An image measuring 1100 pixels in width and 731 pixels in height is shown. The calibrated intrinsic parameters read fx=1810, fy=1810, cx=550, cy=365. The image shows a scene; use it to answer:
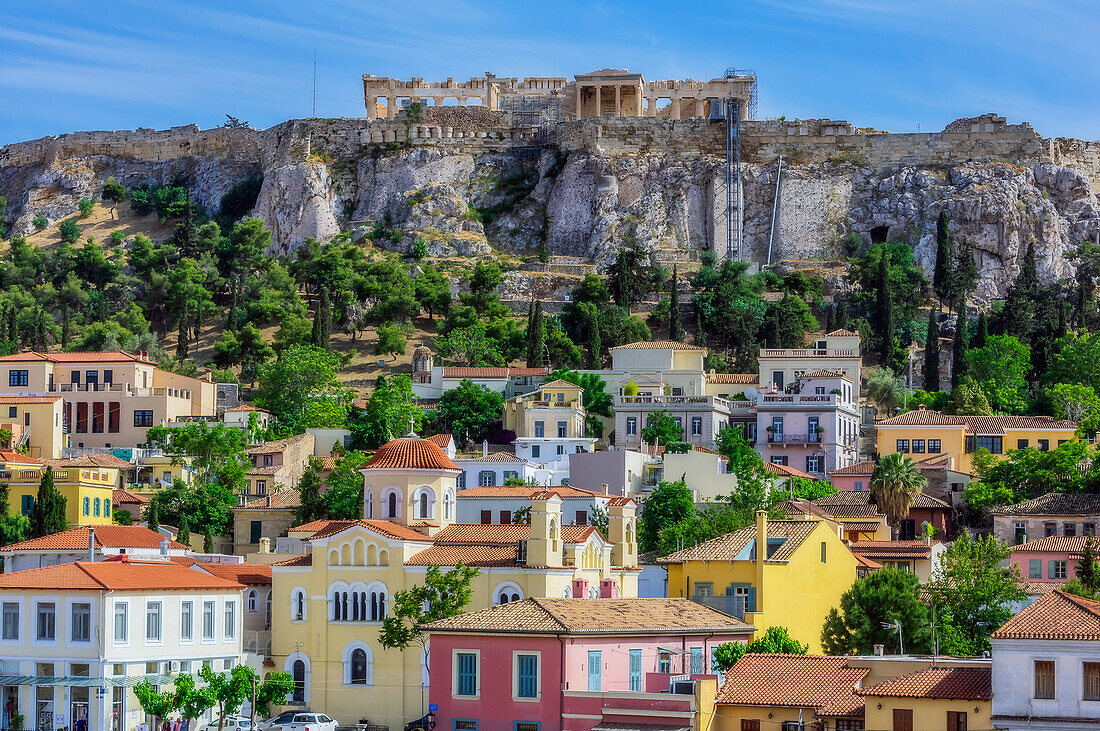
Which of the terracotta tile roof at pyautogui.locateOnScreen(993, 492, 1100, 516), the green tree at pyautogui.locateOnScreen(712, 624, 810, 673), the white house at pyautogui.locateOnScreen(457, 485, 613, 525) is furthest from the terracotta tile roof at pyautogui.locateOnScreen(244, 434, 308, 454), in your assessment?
the green tree at pyautogui.locateOnScreen(712, 624, 810, 673)

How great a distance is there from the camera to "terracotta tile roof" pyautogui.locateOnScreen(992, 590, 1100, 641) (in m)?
41.8

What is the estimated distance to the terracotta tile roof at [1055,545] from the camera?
236 feet

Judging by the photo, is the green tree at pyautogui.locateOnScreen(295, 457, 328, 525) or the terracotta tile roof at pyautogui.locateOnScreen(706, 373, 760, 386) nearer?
the green tree at pyautogui.locateOnScreen(295, 457, 328, 525)

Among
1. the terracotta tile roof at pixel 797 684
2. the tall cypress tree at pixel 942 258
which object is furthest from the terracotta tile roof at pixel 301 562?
the tall cypress tree at pixel 942 258

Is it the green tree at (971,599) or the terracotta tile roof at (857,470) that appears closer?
the green tree at (971,599)

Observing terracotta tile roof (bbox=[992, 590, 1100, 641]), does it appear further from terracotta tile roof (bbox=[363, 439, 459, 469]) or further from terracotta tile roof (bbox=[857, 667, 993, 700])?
terracotta tile roof (bbox=[363, 439, 459, 469])

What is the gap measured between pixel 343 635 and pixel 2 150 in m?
116

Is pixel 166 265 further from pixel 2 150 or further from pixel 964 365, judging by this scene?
pixel 964 365

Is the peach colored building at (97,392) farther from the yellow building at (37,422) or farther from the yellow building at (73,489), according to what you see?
the yellow building at (73,489)

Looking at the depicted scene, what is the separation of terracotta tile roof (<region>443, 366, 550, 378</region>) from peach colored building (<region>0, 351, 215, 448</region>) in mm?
15800

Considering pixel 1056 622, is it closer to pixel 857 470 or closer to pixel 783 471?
pixel 783 471

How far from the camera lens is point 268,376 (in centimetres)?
10544

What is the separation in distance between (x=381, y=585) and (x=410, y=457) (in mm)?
6507

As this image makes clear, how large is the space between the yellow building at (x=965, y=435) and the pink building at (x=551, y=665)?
4189 cm
